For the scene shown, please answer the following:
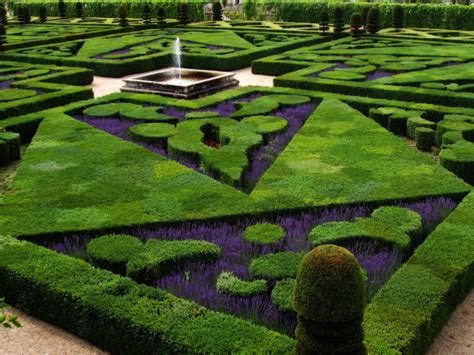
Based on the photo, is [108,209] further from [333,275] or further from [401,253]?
[333,275]

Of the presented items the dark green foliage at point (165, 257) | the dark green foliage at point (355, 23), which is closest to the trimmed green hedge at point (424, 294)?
the dark green foliage at point (165, 257)

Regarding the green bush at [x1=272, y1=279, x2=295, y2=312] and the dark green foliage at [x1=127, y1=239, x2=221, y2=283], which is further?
the dark green foliage at [x1=127, y1=239, x2=221, y2=283]

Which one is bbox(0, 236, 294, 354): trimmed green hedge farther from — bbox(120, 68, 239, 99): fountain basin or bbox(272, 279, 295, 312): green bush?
bbox(120, 68, 239, 99): fountain basin

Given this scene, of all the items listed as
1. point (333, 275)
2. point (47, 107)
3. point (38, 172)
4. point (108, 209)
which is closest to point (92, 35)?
point (47, 107)

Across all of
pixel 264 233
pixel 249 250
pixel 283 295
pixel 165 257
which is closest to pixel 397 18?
pixel 264 233

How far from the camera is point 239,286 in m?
6.01

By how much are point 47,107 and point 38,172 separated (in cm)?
526

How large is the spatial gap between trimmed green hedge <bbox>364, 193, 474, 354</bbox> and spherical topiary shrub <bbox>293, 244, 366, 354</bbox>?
867mm

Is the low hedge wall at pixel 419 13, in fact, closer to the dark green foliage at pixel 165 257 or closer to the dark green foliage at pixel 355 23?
the dark green foliage at pixel 355 23

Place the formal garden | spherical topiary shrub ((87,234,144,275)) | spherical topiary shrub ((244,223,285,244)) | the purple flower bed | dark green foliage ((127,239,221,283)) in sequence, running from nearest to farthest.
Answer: the formal garden → the purple flower bed → dark green foliage ((127,239,221,283)) → spherical topiary shrub ((87,234,144,275)) → spherical topiary shrub ((244,223,285,244))

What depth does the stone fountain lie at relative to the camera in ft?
53.1

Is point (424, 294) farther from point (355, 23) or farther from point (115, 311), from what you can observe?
point (355, 23)

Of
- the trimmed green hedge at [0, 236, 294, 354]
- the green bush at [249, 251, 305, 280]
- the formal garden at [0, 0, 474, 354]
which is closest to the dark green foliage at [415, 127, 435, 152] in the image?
the formal garden at [0, 0, 474, 354]

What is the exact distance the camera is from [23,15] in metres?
38.4
